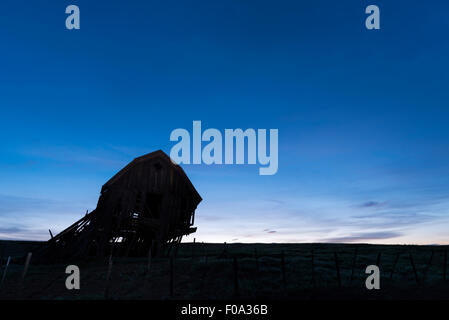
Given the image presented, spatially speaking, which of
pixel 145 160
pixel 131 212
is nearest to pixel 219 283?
pixel 131 212

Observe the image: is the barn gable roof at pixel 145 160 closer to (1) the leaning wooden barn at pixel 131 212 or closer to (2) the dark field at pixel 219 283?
(1) the leaning wooden barn at pixel 131 212

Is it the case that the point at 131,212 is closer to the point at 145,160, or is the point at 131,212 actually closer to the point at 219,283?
the point at 145,160

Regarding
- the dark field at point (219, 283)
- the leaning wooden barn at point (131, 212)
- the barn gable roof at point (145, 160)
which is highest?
the barn gable roof at point (145, 160)

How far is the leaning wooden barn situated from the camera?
107ft

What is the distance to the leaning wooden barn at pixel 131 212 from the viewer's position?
32.6 metres

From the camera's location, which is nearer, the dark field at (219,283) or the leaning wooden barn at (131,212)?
the dark field at (219,283)

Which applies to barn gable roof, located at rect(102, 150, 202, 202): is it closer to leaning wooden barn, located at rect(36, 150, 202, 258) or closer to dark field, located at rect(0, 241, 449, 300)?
leaning wooden barn, located at rect(36, 150, 202, 258)

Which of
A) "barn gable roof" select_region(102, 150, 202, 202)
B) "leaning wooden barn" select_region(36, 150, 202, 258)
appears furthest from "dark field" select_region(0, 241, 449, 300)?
"barn gable roof" select_region(102, 150, 202, 202)

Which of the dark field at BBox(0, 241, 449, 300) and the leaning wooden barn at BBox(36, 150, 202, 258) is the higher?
the leaning wooden barn at BBox(36, 150, 202, 258)

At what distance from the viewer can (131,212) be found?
3291cm

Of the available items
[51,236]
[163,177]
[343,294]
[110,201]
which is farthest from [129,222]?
[343,294]

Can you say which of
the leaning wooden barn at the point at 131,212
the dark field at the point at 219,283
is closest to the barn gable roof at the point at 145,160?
the leaning wooden barn at the point at 131,212
